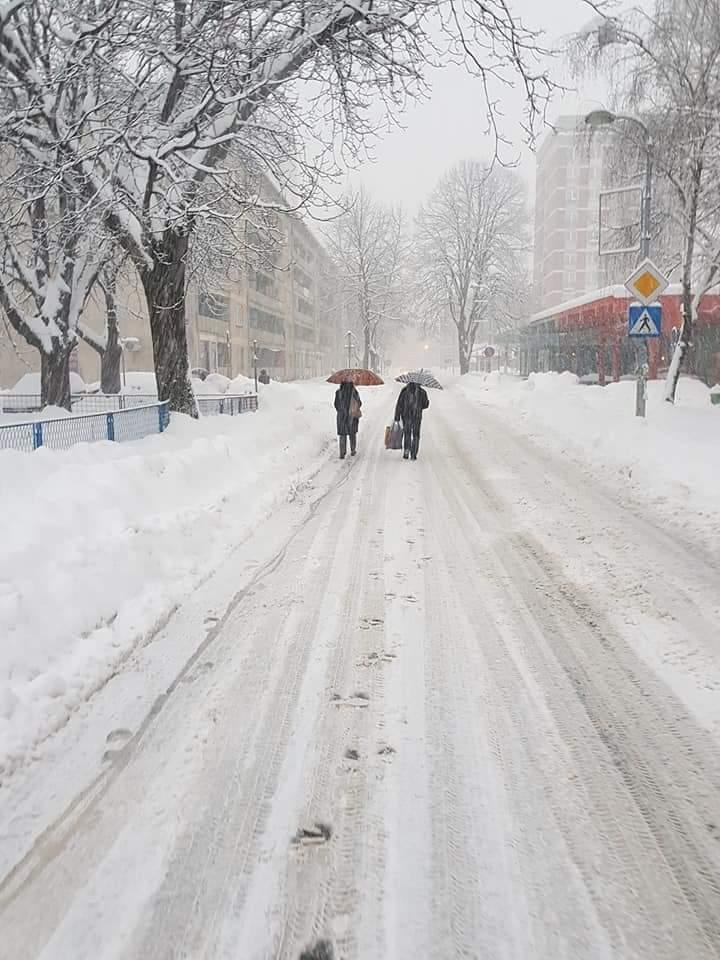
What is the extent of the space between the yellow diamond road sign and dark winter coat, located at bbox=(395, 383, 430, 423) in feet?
14.5

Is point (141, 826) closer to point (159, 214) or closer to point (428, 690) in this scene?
point (428, 690)

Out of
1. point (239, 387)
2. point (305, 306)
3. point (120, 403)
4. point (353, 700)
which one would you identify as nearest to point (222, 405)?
point (120, 403)

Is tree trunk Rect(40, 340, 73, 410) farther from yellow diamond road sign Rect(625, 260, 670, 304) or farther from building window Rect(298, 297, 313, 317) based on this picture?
building window Rect(298, 297, 313, 317)

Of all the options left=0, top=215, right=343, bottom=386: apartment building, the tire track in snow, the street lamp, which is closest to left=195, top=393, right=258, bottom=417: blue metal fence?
left=0, top=215, right=343, bottom=386: apartment building

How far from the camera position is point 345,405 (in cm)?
1208

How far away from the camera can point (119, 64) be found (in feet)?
36.2

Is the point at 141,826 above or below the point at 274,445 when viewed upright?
below

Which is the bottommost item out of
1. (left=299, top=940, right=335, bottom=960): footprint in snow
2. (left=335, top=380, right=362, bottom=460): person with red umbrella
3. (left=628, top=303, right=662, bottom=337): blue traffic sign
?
(left=299, top=940, right=335, bottom=960): footprint in snow

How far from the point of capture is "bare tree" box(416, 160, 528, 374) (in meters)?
44.5

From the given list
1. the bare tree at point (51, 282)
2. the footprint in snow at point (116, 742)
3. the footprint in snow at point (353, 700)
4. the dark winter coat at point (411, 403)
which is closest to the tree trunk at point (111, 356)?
the bare tree at point (51, 282)

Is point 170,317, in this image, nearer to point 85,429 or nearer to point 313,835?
point 85,429

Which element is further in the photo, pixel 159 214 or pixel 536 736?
pixel 159 214

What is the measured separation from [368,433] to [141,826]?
1489 centimetres

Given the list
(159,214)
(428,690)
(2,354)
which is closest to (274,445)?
(159,214)
